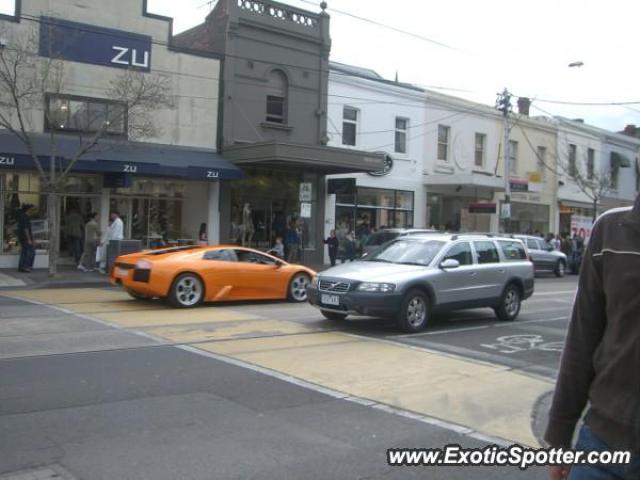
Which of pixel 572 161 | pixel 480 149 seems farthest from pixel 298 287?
pixel 572 161

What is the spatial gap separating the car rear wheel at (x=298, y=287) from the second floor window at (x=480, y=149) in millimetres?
20103

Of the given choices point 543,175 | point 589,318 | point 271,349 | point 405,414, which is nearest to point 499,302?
point 271,349

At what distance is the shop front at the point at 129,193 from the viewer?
1958cm

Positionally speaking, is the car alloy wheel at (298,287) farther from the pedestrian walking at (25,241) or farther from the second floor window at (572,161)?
the second floor window at (572,161)

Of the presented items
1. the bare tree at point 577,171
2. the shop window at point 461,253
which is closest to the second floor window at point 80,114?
the shop window at point 461,253

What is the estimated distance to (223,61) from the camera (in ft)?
76.4

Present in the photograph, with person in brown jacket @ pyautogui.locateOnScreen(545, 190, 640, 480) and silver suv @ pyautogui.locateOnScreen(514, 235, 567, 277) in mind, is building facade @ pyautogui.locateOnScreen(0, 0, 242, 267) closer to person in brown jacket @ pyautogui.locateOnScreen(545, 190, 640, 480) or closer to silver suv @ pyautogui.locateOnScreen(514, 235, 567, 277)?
silver suv @ pyautogui.locateOnScreen(514, 235, 567, 277)

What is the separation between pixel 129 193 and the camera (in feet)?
71.6

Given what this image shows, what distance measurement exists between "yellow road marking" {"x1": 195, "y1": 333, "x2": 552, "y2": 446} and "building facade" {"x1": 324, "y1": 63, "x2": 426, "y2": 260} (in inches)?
619

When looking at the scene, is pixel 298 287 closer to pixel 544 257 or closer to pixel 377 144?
pixel 377 144

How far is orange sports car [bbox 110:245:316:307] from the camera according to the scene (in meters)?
13.0

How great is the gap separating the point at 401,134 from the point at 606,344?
1079 inches

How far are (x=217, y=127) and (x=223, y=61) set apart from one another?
2310 mm

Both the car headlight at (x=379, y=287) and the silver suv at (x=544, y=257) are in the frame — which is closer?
the car headlight at (x=379, y=287)
